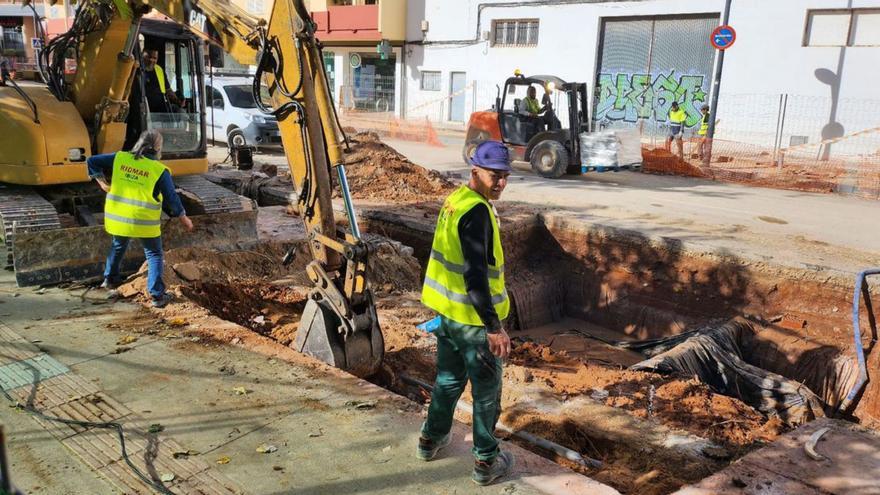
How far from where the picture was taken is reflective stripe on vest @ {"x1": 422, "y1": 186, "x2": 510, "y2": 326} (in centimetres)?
390

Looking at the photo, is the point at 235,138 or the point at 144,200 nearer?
the point at 144,200

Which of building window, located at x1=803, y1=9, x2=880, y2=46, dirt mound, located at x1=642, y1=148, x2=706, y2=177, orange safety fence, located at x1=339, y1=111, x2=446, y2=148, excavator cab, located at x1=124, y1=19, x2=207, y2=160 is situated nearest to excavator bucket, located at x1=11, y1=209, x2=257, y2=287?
excavator cab, located at x1=124, y1=19, x2=207, y2=160

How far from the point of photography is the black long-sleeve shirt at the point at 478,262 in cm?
378

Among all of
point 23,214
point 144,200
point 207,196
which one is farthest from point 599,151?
point 23,214

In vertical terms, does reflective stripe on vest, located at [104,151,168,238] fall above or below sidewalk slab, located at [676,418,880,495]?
above

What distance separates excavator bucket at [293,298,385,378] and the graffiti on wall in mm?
19542

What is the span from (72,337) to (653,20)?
21.4m

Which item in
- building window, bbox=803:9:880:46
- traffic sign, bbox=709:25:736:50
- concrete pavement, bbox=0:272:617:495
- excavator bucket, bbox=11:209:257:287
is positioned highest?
building window, bbox=803:9:880:46

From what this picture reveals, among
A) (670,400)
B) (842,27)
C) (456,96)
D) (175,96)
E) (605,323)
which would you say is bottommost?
(605,323)

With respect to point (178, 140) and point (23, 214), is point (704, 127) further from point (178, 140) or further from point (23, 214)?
point (23, 214)

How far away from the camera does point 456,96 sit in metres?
29.1

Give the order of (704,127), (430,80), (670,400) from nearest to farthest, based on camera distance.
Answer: (670,400)
(704,127)
(430,80)

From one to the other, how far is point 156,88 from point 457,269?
6.67 meters

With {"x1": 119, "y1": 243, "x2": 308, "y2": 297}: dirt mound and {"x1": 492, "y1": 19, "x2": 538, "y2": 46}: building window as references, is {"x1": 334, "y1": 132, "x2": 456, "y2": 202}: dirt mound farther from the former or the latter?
{"x1": 492, "y1": 19, "x2": 538, "y2": 46}: building window
